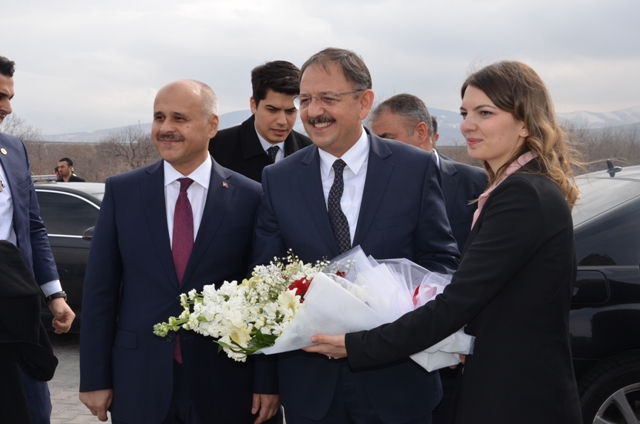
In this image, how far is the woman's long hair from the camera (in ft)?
7.88

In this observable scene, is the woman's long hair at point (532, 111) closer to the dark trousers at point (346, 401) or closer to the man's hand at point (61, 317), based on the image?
the dark trousers at point (346, 401)

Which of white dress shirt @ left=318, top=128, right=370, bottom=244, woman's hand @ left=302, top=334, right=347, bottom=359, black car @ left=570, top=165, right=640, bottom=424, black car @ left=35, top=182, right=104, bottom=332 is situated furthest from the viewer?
black car @ left=35, top=182, right=104, bottom=332

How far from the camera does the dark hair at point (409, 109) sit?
521cm

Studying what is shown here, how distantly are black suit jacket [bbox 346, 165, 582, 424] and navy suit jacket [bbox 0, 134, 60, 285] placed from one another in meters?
2.46

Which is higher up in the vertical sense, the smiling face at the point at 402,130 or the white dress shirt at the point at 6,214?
the smiling face at the point at 402,130

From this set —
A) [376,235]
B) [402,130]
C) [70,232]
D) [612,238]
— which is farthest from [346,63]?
[70,232]

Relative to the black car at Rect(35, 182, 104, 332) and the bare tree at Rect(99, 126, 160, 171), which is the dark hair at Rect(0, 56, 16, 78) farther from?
the bare tree at Rect(99, 126, 160, 171)

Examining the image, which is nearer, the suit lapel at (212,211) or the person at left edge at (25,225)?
the suit lapel at (212,211)

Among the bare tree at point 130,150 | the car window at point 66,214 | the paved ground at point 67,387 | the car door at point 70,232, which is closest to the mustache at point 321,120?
the paved ground at point 67,387

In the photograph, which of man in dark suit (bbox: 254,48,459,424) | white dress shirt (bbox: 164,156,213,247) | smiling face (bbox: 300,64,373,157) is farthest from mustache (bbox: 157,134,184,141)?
smiling face (bbox: 300,64,373,157)

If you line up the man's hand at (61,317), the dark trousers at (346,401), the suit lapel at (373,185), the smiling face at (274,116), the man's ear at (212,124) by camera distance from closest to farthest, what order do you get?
the dark trousers at (346,401)
the suit lapel at (373,185)
the man's ear at (212,124)
the man's hand at (61,317)
the smiling face at (274,116)

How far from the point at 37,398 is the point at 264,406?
4.00ft

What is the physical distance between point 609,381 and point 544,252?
246cm

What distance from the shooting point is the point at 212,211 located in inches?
128
